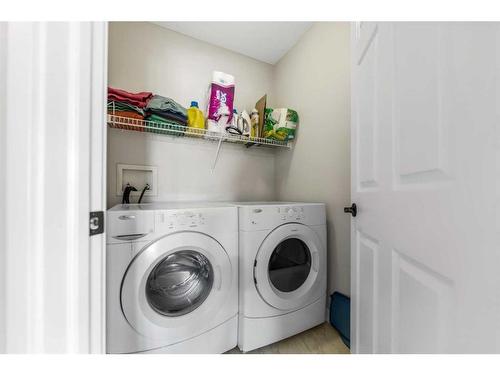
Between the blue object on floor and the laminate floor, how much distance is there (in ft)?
0.16

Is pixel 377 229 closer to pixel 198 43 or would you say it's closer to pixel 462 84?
pixel 462 84

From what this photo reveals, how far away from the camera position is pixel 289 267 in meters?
1.36

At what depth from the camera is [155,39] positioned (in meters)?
1.60

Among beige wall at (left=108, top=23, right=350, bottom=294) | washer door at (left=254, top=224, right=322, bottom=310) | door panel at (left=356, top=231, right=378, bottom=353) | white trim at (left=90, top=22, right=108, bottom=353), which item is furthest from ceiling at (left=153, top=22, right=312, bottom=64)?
door panel at (left=356, top=231, right=378, bottom=353)

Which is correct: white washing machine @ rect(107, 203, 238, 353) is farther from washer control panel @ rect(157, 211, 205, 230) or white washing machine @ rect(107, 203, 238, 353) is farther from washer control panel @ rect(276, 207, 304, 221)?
washer control panel @ rect(276, 207, 304, 221)

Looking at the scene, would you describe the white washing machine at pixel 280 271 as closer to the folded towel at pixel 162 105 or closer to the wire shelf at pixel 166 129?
the wire shelf at pixel 166 129

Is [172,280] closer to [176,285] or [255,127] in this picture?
[176,285]

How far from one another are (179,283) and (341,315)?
106 centimetres

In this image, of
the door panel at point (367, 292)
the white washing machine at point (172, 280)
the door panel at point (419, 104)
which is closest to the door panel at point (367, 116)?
the door panel at point (419, 104)

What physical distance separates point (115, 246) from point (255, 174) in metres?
1.35

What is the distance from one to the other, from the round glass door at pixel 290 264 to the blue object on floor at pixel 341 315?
0.26 m

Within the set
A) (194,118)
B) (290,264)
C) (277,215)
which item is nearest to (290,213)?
(277,215)

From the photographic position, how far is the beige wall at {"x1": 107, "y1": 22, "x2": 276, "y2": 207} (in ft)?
4.89

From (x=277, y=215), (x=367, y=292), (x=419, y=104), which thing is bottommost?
(x=367, y=292)
